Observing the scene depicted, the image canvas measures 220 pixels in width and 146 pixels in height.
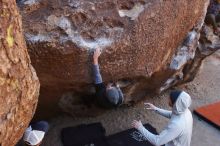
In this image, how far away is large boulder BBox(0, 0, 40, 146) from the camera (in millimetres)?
3062

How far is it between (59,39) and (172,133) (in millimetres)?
1427

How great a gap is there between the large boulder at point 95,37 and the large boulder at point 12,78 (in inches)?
43.2

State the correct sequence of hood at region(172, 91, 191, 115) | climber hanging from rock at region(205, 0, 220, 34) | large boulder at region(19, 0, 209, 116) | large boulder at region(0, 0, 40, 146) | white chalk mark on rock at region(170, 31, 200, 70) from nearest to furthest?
large boulder at region(0, 0, 40, 146) → hood at region(172, 91, 191, 115) → large boulder at region(19, 0, 209, 116) → white chalk mark on rock at region(170, 31, 200, 70) → climber hanging from rock at region(205, 0, 220, 34)

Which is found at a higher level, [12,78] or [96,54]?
[12,78]

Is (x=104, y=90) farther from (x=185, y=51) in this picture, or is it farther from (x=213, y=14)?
(x=213, y=14)

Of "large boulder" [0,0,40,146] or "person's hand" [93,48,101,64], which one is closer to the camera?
"large boulder" [0,0,40,146]

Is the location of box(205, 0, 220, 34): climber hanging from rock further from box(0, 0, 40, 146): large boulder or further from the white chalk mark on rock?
box(0, 0, 40, 146): large boulder

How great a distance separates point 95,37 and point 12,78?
160 cm

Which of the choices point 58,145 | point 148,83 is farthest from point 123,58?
point 58,145

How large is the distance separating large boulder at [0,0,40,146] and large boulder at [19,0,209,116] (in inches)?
43.2

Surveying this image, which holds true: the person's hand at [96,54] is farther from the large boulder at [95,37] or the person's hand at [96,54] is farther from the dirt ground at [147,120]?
the dirt ground at [147,120]

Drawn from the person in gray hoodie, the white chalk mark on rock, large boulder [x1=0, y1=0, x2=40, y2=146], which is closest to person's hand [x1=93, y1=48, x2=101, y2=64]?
the person in gray hoodie

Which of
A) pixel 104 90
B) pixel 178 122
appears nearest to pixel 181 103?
pixel 178 122

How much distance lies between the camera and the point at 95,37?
4617 millimetres
